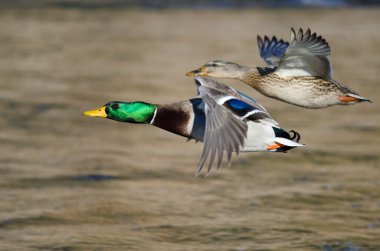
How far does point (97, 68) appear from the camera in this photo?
17.7 metres

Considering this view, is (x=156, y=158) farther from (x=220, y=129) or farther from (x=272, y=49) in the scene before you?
(x=220, y=129)

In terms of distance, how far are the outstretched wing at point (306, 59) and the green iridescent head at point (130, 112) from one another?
54.3 inches

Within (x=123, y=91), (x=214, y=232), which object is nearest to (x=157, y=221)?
(x=214, y=232)

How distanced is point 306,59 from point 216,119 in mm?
1694

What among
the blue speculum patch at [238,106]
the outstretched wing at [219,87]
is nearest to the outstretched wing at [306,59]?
the outstretched wing at [219,87]

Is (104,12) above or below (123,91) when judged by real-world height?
above

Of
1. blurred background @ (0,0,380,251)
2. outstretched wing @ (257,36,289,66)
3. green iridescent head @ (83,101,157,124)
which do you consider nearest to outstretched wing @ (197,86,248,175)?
green iridescent head @ (83,101,157,124)

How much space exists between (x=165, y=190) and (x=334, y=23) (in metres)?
11.2

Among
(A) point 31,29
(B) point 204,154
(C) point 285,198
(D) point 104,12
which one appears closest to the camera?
(B) point 204,154

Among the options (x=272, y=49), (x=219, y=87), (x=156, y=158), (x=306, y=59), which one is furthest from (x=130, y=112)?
(x=156, y=158)

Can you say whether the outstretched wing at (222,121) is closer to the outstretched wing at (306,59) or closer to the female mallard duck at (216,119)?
the female mallard duck at (216,119)

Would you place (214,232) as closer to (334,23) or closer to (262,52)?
(262,52)

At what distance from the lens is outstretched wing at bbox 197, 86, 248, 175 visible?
724 centimetres

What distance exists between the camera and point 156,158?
12.8 metres
